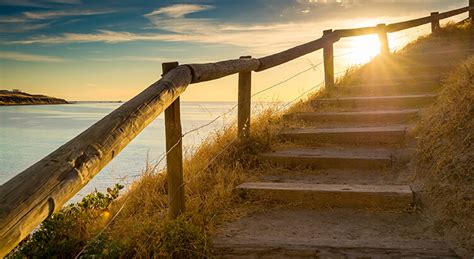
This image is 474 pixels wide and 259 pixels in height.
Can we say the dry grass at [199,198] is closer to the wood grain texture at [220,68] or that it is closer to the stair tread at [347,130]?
the stair tread at [347,130]

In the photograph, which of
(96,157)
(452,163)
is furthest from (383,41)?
(96,157)

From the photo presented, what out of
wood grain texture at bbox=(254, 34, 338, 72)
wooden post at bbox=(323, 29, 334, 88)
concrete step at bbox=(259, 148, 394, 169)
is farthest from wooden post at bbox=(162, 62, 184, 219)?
wooden post at bbox=(323, 29, 334, 88)

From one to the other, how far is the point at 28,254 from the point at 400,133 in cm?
376

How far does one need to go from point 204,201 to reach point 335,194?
1.07 meters

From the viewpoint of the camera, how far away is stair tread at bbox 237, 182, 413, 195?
12.2ft

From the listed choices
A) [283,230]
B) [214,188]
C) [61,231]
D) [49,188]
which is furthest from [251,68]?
[49,188]

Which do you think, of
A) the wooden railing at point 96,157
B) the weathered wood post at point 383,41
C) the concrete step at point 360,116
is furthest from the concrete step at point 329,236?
the weathered wood post at point 383,41

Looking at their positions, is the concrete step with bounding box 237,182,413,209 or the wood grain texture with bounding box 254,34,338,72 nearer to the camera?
the concrete step with bounding box 237,182,413,209

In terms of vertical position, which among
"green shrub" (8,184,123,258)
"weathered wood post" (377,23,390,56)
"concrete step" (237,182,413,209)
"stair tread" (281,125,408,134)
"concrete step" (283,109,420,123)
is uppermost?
"weathered wood post" (377,23,390,56)

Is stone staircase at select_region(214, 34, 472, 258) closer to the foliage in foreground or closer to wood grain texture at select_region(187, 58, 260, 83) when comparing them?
the foliage in foreground

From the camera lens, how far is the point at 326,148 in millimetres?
5141

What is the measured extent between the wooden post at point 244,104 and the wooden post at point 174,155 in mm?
1792

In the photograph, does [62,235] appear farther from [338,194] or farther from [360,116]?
[360,116]

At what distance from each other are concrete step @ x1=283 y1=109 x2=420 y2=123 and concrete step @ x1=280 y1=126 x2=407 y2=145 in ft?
1.84
